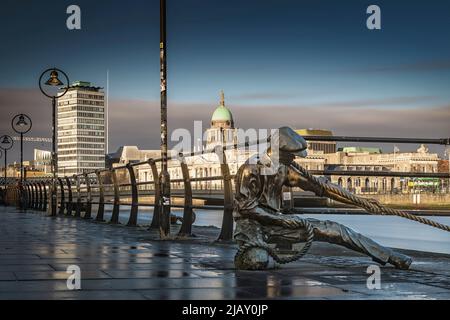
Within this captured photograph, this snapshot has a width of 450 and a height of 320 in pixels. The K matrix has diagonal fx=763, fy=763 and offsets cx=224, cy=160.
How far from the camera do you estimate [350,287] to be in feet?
19.5

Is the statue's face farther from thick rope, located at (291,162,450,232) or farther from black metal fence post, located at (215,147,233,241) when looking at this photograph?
black metal fence post, located at (215,147,233,241)

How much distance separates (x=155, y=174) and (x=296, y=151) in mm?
8286

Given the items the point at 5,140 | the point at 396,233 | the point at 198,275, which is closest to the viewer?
the point at 198,275

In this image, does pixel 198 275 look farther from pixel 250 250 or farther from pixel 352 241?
pixel 352 241

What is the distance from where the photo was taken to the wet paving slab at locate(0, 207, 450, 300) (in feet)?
18.1

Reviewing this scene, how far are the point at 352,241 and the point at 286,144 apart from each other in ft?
3.66

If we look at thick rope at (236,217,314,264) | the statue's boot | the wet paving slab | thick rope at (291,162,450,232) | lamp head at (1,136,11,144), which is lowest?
the wet paving slab

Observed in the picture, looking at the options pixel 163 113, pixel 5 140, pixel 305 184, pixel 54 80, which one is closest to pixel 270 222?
pixel 305 184

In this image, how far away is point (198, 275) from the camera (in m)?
6.76

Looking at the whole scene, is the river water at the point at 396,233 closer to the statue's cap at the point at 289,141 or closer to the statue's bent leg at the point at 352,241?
the statue's bent leg at the point at 352,241

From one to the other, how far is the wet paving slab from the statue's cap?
1.13 meters

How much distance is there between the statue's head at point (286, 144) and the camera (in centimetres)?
736

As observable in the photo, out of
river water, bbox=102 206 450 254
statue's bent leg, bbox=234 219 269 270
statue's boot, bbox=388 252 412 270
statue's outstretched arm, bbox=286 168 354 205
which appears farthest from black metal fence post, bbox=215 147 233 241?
river water, bbox=102 206 450 254
